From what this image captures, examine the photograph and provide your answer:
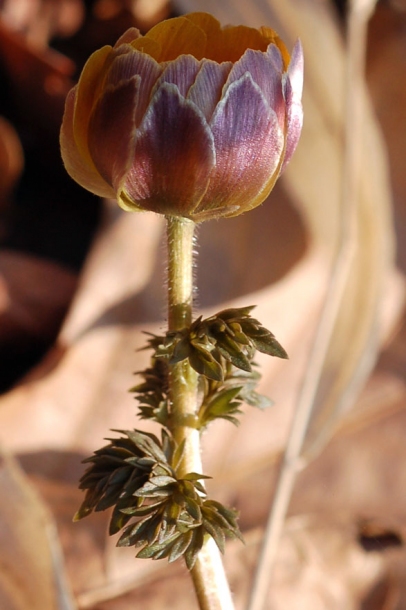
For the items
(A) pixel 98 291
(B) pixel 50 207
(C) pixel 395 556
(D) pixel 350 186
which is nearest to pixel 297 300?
(D) pixel 350 186

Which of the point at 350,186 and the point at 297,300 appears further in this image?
the point at 297,300

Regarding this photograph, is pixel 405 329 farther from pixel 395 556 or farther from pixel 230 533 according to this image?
pixel 230 533

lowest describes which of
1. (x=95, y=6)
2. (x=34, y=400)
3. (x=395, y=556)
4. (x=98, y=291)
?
(x=395, y=556)

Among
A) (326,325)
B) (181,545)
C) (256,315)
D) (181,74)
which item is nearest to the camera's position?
(181,74)

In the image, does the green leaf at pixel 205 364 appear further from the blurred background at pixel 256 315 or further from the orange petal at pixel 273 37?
the blurred background at pixel 256 315

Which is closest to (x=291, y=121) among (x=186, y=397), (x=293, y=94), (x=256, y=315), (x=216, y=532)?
(x=293, y=94)

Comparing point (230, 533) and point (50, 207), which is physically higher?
point (50, 207)

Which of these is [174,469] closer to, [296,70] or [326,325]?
[296,70]
